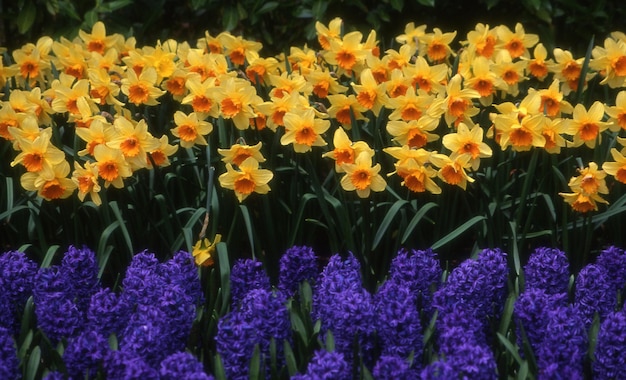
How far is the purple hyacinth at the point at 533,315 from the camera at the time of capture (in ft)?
7.00

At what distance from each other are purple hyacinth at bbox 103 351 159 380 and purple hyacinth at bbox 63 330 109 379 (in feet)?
0.14

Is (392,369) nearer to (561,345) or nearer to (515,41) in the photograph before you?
(561,345)

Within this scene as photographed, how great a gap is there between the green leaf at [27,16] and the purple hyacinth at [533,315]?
3145 mm

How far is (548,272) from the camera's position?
7.97ft

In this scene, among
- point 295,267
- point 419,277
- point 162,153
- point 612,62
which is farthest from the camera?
point 612,62

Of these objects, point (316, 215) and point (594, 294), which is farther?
point (316, 215)

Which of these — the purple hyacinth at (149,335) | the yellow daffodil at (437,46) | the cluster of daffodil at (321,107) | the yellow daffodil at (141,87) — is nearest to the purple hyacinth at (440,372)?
the purple hyacinth at (149,335)

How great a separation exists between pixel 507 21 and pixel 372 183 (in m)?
2.37

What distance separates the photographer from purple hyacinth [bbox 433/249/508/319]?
2.28 meters

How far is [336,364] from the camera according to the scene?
191 centimetres

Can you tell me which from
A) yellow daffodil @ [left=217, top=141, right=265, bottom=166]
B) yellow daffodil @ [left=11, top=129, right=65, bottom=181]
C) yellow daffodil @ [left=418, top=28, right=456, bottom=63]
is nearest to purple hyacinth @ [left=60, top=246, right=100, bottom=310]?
yellow daffodil @ [left=11, top=129, right=65, bottom=181]

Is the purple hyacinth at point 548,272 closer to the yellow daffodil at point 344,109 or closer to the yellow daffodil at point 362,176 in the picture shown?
the yellow daffodil at point 362,176

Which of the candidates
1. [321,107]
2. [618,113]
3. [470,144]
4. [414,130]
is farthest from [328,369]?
[618,113]

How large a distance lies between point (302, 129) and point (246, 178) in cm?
25
